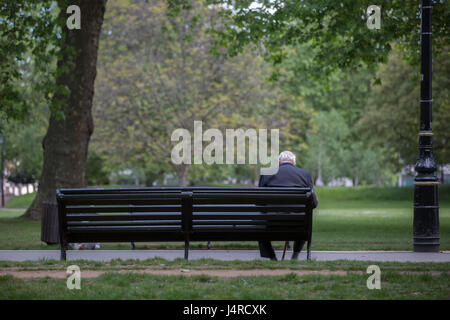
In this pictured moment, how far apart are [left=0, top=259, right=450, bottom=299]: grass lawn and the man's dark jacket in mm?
1552

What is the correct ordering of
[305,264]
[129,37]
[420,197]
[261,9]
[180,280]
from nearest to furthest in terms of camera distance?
[180,280], [305,264], [420,197], [261,9], [129,37]

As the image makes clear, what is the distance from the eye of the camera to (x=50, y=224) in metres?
12.9

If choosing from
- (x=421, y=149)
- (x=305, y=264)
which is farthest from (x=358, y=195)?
(x=305, y=264)

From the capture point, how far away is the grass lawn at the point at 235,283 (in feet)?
20.9

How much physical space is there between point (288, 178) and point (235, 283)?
322 centimetres

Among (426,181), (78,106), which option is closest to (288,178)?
(426,181)

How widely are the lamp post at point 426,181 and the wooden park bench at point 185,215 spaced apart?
126 inches

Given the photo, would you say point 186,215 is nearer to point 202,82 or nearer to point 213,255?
point 213,255

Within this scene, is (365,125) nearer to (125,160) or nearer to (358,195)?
(358,195)

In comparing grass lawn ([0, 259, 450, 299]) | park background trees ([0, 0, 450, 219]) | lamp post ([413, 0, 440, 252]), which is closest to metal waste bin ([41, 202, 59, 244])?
park background trees ([0, 0, 450, 219])

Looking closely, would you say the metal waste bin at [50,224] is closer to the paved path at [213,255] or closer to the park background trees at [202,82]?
the paved path at [213,255]
